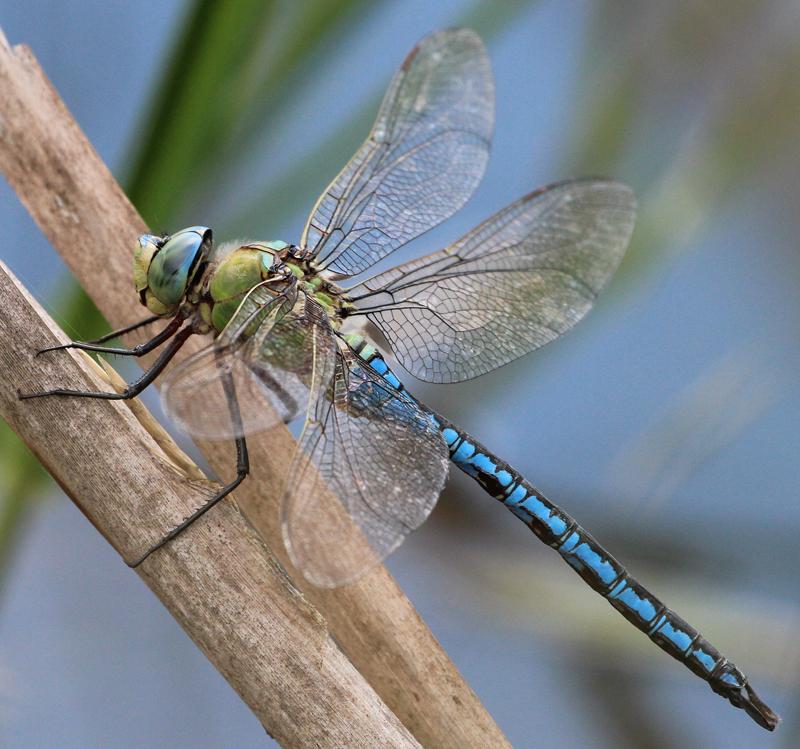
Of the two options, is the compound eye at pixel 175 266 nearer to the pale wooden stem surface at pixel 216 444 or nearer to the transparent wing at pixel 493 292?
the pale wooden stem surface at pixel 216 444

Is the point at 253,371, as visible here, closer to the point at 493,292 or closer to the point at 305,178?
the point at 493,292

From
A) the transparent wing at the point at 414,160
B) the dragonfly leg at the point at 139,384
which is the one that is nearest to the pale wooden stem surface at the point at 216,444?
the dragonfly leg at the point at 139,384

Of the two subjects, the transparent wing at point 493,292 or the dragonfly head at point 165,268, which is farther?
the transparent wing at point 493,292

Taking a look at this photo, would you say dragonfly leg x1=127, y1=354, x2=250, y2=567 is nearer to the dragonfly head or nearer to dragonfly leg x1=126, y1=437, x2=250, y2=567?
dragonfly leg x1=126, y1=437, x2=250, y2=567

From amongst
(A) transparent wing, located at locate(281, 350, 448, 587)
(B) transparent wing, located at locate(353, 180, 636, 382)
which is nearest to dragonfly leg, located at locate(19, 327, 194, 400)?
(A) transparent wing, located at locate(281, 350, 448, 587)

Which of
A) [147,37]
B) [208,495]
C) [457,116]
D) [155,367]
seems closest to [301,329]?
[155,367]

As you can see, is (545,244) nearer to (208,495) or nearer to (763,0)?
(208,495)
